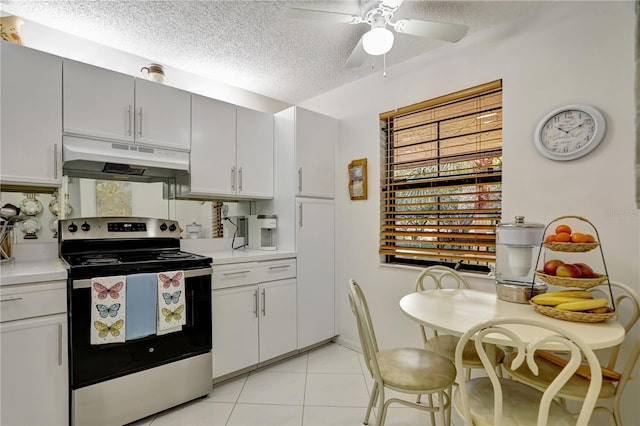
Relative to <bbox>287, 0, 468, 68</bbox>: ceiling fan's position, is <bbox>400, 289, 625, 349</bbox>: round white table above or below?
below

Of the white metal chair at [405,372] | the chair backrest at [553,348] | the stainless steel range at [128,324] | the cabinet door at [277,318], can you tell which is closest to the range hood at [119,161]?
the stainless steel range at [128,324]

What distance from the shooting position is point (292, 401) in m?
2.18

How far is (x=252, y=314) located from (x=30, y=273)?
4.62ft

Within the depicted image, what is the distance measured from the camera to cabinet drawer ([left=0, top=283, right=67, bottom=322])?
1.56m

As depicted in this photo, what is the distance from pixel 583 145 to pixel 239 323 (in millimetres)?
2533

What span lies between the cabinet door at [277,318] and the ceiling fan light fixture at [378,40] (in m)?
1.90

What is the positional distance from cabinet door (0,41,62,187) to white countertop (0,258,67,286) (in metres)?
0.50

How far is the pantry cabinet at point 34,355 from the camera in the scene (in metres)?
1.56

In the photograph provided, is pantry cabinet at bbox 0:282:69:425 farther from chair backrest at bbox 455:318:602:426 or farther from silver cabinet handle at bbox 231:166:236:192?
chair backrest at bbox 455:318:602:426

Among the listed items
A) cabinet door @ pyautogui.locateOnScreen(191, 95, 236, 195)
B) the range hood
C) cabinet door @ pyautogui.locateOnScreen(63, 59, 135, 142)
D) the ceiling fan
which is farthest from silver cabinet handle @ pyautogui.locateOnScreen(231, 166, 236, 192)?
the ceiling fan

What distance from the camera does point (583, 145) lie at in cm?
179

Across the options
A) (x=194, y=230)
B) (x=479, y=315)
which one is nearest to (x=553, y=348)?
(x=479, y=315)

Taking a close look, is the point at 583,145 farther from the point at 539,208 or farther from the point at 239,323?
the point at 239,323

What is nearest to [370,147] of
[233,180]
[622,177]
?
[233,180]
